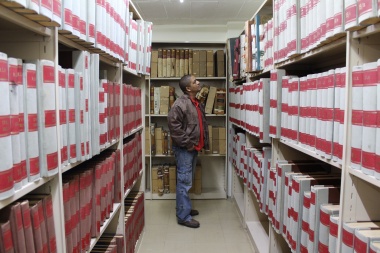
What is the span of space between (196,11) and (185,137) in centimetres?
163

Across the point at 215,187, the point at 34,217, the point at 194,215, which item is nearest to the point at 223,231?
the point at 194,215

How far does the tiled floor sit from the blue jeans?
0.51 ft

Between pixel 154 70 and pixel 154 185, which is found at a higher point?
pixel 154 70

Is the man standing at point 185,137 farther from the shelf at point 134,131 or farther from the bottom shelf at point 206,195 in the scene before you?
the bottom shelf at point 206,195

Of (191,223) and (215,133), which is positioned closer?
(191,223)

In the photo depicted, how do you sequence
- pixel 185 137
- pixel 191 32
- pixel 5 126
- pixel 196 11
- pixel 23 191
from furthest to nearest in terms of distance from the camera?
pixel 191 32
pixel 196 11
pixel 185 137
pixel 23 191
pixel 5 126

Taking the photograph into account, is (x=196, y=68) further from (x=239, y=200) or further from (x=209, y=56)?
(x=239, y=200)

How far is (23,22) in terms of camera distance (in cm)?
92

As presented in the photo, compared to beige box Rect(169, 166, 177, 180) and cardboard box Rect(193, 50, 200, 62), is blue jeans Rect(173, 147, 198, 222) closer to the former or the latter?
beige box Rect(169, 166, 177, 180)

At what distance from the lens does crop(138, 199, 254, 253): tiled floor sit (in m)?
2.98

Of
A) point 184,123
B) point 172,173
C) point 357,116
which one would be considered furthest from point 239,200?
point 357,116

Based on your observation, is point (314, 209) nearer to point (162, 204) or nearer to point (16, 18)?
point (16, 18)

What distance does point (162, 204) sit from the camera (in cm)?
423

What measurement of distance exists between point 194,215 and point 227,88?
1.69m
